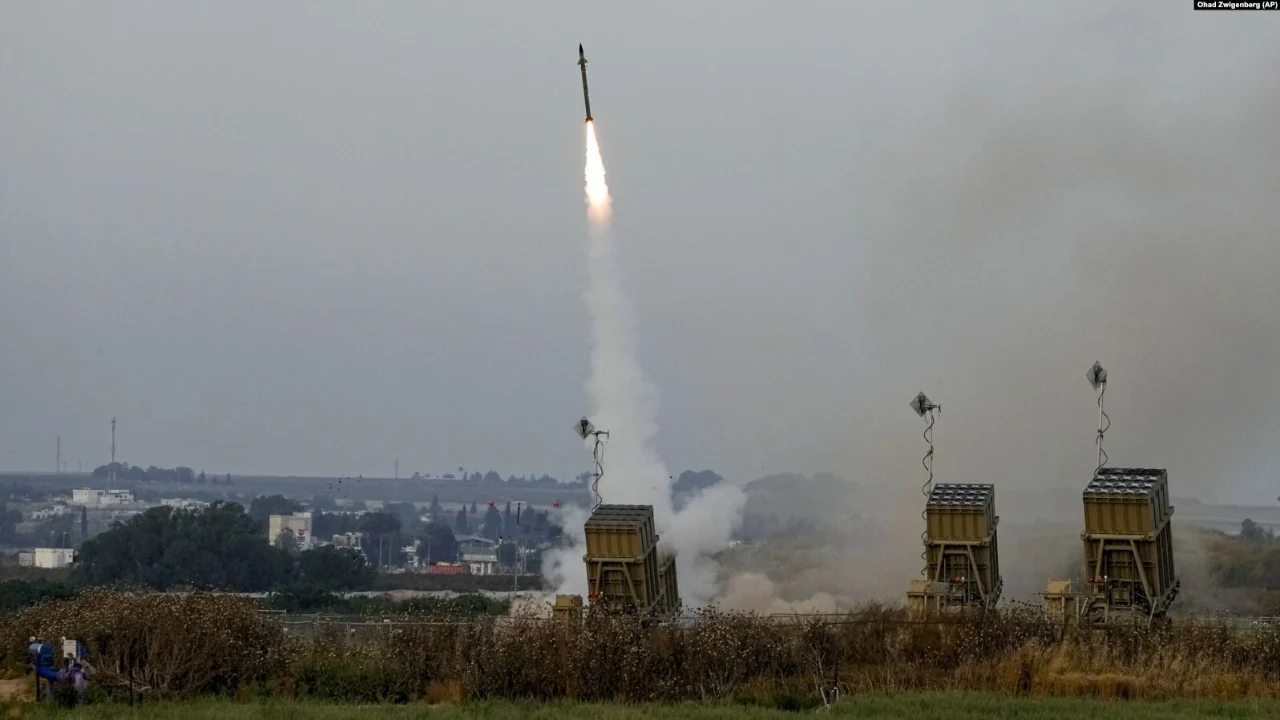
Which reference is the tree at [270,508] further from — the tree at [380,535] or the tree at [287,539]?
the tree at [287,539]

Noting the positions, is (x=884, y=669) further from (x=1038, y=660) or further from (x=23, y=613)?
(x=23, y=613)

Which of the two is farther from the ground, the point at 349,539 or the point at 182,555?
the point at 349,539

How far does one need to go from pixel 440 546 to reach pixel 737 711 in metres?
112

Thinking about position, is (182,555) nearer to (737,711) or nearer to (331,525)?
(737,711)

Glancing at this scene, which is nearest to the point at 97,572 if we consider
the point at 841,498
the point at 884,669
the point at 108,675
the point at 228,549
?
the point at 228,549

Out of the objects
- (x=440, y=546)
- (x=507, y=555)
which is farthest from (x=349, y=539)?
(x=507, y=555)

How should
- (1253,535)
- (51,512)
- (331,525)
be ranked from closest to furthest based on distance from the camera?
(1253,535), (331,525), (51,512)

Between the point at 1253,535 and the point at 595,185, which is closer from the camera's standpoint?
the point at 595,185

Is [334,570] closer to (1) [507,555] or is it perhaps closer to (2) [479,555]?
(1) [507,555]

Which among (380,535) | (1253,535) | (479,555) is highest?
(380,535)

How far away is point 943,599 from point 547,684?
33.9 ft

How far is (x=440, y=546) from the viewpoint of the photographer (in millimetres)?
132500

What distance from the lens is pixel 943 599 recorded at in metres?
32.5

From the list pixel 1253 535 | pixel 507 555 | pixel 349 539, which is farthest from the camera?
pixel 349 539
